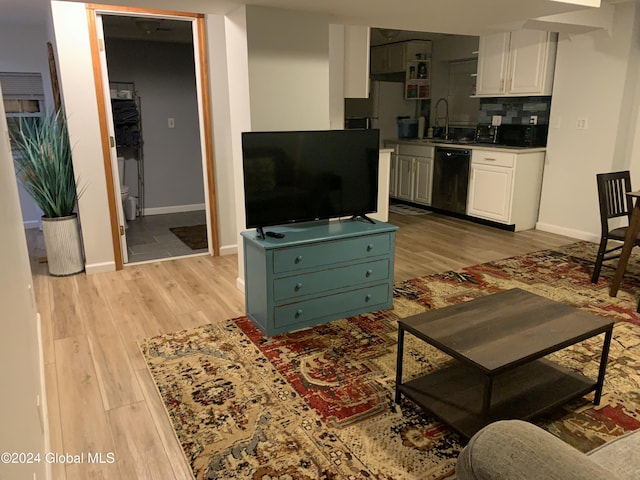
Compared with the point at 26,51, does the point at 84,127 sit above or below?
below

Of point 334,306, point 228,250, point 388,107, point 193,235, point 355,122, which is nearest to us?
point 334,306

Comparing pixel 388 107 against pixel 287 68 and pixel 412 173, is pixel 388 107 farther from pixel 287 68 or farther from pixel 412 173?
pixel 287 68

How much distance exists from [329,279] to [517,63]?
155 inches

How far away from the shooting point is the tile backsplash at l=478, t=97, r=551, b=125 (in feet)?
17.6

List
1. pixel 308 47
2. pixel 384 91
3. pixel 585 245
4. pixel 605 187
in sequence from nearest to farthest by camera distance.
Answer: pixel 308 47
pixel 605 187
pixel 585 245
pixel 384 91

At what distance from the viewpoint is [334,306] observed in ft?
10.1

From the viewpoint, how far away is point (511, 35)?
535 centimetres

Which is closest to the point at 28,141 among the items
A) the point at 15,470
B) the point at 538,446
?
the point at 15,470

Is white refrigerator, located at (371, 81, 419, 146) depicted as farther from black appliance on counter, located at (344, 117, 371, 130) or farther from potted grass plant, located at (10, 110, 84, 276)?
potted grass plant, located at (10, 110, 84, 276)

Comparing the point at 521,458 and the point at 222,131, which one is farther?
the point at 222,131

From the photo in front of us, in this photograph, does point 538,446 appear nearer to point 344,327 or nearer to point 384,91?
point 344,327

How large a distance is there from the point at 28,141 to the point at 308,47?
92.7 inches

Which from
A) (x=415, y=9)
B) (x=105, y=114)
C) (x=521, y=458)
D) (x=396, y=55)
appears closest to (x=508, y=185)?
(x=415, y=9)

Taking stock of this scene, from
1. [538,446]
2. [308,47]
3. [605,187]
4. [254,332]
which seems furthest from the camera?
[605,187]
